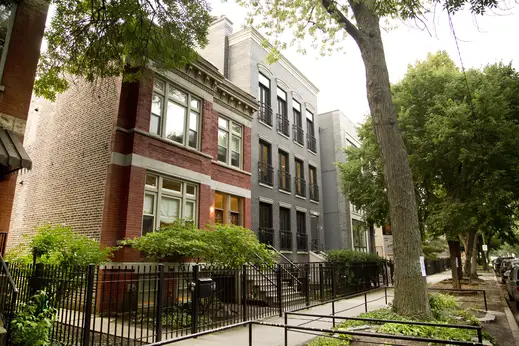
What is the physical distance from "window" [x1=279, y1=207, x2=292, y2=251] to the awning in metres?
13.9

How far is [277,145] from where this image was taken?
→ 20.6m

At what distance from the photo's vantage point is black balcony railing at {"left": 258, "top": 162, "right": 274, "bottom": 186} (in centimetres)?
1903

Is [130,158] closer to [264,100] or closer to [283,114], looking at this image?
[264,100]

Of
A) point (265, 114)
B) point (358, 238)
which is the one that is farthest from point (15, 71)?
point (358, 238)

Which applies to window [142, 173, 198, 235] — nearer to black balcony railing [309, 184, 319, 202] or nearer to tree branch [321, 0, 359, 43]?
tree branch [321, 0, 359, 43]

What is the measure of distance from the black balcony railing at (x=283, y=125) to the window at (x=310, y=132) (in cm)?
280

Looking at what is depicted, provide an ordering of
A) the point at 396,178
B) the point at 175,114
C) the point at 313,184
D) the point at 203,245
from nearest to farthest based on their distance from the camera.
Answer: the point at 396,178 < the point at 203,245 < the point at 175,114 < the point at 313,184

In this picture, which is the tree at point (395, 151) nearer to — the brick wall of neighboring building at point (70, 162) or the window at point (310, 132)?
the brick wall of neighboring building at point (70, 162)

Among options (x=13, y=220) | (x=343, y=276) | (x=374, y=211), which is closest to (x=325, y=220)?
(x=374, y=211)

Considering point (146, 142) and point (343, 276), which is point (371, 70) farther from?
point (343, 276)

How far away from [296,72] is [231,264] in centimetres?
1624

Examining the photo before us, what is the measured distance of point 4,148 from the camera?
24.3ft

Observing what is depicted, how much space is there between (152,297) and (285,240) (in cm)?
980

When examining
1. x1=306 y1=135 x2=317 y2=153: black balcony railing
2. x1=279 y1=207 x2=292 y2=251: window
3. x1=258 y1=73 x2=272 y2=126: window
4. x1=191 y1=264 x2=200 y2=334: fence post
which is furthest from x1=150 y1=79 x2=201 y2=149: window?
x1=306 y1=135 x2=317 y2=153: black balcony railing
